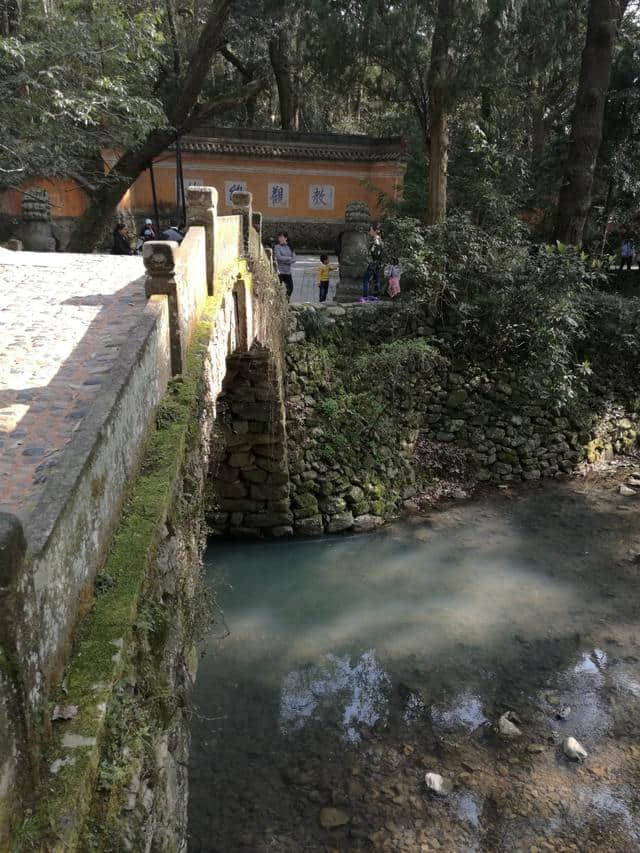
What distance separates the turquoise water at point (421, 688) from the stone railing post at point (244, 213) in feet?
16.8

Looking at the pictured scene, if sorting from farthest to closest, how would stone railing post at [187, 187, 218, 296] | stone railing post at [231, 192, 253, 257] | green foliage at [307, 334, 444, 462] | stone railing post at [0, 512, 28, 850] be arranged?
green foliage at [307, 334, 444, 462] < stone railing post at [231, 192, 253, 257] < stone railing post at [187, 187, 218, 296] < stone railing post at [0, 512, 28, 850]

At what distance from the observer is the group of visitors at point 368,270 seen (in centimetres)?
1320

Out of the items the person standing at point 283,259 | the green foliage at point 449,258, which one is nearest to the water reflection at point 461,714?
the green foliage at point 449,258

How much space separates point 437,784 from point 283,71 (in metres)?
20.2

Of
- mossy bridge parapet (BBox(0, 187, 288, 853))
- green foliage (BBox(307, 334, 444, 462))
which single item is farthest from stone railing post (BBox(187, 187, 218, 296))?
green foliage (BBox(307, 334, 444, 462))

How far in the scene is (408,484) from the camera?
1249 centimetres

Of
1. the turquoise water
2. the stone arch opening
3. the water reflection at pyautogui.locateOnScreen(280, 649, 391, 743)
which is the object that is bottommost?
the water reflection at pyautogui.locateOnScreen(280, 649, 391, 743)

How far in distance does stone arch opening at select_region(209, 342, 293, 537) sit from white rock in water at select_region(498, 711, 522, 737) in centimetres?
522

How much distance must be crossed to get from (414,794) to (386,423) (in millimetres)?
6967

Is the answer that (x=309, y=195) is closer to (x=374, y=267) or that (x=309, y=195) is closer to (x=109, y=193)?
(x=109, y=193)

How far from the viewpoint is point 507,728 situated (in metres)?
7.30

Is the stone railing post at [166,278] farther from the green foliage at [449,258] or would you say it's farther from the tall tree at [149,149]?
the tall tree at [149,149]

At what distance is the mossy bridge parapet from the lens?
2156 millimetres

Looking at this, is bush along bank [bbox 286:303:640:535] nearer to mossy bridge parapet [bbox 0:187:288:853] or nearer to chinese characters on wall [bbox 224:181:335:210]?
mossy bridge parapet [bbox 0:187:288:853]
